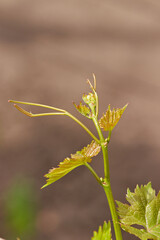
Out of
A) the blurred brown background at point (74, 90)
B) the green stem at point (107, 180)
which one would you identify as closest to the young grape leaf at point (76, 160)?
the green stem at point (107, 180)

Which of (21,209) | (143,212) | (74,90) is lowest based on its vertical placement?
(143,212)

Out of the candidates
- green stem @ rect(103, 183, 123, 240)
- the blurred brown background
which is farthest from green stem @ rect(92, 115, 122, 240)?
the blurred brown background

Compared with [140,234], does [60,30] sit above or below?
above

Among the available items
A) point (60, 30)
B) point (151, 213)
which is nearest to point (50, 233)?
point (60, 30)

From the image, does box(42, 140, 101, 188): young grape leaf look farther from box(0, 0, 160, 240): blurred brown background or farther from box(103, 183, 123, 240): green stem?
box(0, 0, 160, 240): blurred brown background

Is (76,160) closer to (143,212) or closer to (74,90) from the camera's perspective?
(143,212)

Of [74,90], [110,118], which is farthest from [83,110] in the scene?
[74,90]

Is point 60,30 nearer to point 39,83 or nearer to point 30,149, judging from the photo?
point 39,83

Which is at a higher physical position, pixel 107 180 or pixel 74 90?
A: pixel 74 90
